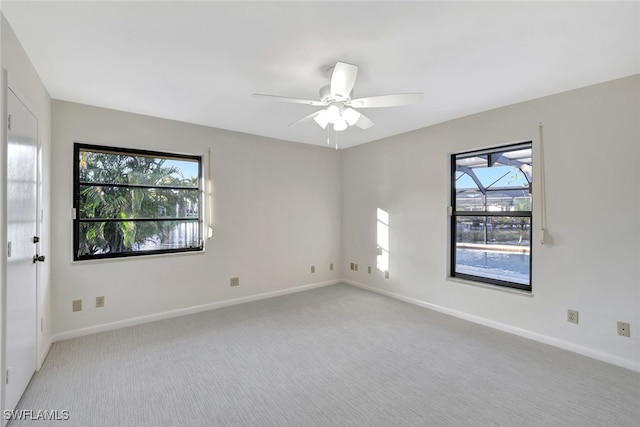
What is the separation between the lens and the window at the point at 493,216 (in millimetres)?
3277

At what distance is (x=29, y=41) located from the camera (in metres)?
1.98

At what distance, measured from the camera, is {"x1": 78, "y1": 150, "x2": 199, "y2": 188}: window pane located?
3.25 meters

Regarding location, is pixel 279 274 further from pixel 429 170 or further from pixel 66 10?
pixel 66 10

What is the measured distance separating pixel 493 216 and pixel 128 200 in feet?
14.1

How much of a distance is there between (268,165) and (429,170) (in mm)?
2335

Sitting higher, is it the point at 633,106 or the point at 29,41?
the point at 29,41

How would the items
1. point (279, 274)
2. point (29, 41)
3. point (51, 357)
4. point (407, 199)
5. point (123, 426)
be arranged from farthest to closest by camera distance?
point (279, 274) < point (407, 199) < point (51, 357) < point (29, 41) < point (123, 426)

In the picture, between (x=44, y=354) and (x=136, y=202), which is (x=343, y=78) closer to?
(x=136, y=202)

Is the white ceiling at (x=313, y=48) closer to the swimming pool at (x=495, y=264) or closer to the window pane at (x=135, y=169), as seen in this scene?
the window pane at (x=135, y=169)

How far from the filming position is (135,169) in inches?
139

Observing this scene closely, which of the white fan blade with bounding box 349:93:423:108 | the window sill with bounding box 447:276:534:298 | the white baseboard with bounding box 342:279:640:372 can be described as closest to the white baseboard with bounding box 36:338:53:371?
the white fan blade with bounding box 349:93:423:108

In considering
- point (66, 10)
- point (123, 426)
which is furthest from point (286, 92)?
point (123, 426)

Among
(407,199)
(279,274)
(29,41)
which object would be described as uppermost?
(29,41)

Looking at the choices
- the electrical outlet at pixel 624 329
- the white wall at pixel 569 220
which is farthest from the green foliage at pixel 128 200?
the electrical outlet at pixel 624 329
